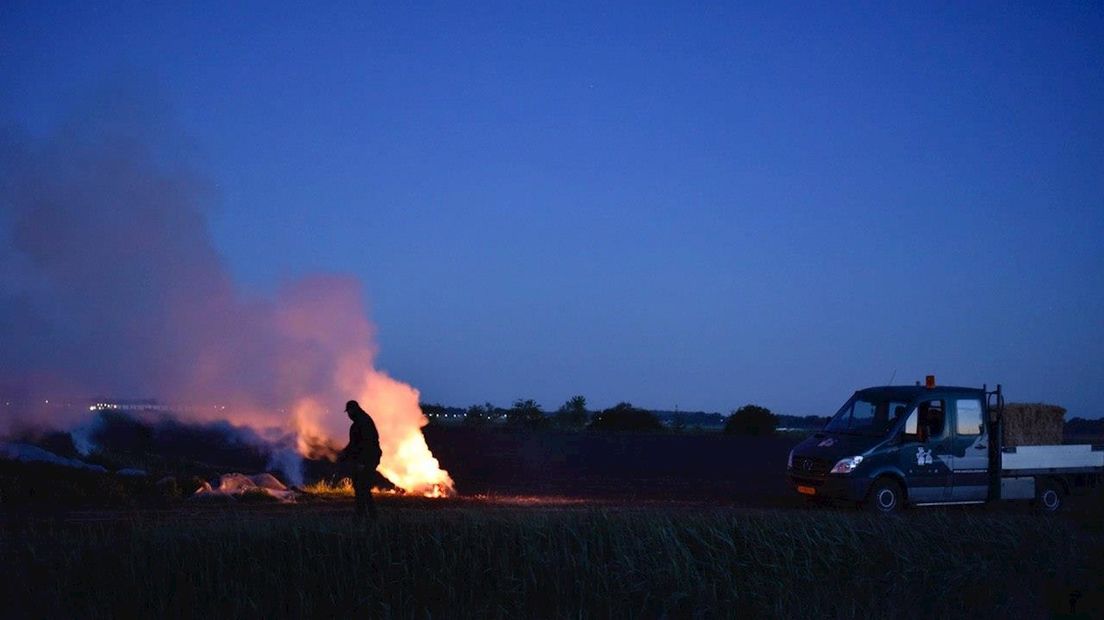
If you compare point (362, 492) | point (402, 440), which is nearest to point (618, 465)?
point (402, 440)

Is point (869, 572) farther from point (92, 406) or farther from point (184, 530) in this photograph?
point (92, 406)

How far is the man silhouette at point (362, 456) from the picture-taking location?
1548 cm

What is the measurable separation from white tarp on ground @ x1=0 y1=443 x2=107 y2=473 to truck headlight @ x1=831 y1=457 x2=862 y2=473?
16.4m

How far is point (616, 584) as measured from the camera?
1172 centimetres

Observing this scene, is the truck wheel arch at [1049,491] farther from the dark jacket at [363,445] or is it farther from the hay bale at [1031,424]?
the dark jacket at [363,445]

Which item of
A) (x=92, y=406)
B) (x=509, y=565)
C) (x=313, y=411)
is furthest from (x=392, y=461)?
(x=92, y=406)

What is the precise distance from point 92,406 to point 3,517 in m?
22.5

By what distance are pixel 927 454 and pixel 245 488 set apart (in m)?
14.4

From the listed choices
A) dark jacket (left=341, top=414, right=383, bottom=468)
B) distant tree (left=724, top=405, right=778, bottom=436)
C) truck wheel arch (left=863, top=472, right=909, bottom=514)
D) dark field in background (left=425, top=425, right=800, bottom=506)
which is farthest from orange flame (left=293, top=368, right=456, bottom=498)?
distant tree (left=724, top=405, right=778, bottom=436)

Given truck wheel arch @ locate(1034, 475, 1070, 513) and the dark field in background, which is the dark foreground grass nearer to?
truck wheel arch @ locate(1034, 475, 1070, 513)

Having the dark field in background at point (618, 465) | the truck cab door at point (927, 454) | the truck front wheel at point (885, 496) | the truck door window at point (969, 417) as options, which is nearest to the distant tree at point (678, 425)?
the dark field in background at point (618, 465)

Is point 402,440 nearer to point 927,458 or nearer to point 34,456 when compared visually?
point 34,456

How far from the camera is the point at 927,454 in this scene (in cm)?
1878

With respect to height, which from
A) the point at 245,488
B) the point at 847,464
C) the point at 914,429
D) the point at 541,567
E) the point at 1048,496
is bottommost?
the point at 541,567
